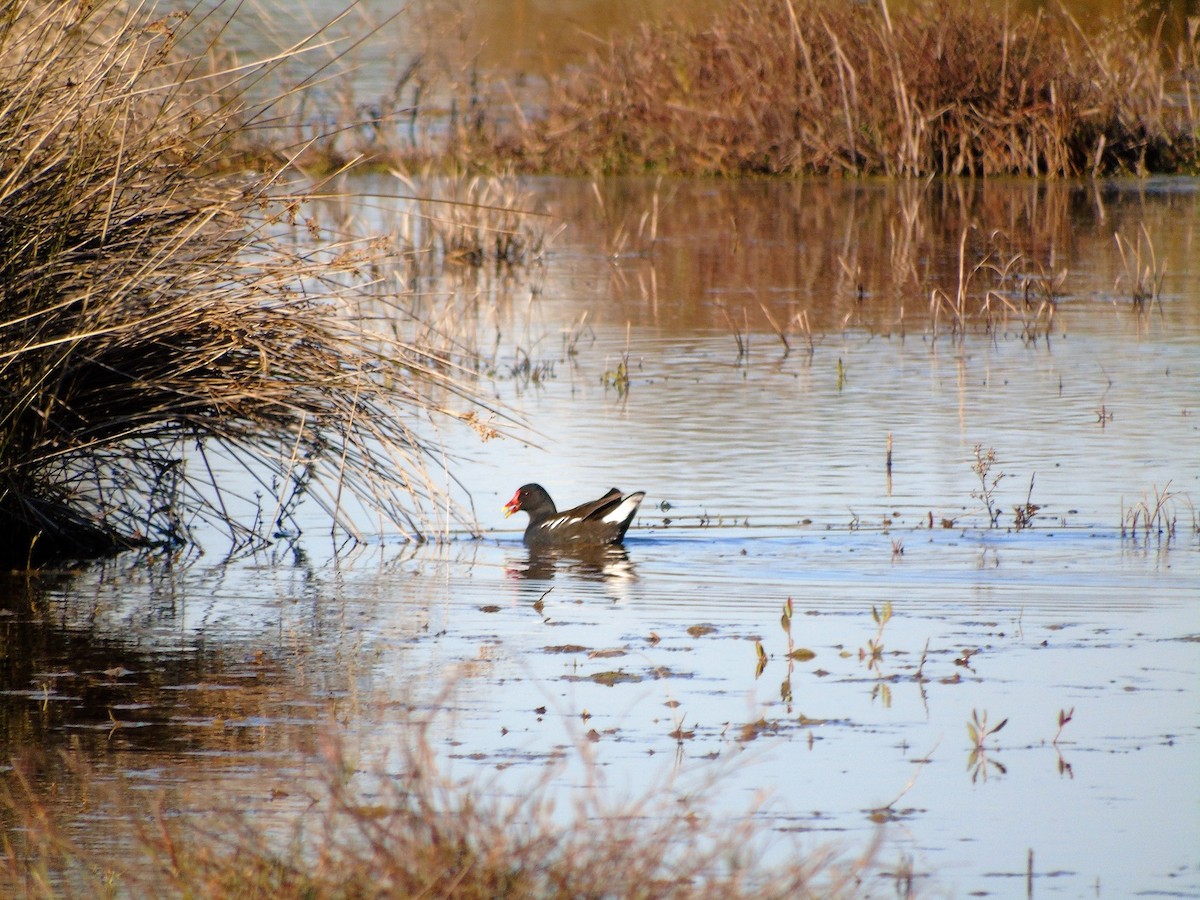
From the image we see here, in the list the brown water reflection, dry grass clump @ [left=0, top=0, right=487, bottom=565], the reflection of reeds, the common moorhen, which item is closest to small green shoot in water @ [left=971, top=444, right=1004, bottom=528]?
the common moorhen

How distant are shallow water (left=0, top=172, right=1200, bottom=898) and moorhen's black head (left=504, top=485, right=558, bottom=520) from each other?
0.21 meters

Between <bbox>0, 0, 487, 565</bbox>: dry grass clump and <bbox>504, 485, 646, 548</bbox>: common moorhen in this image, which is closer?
<bbox>0, 0, 487, 565</bbox>: dry grass clump

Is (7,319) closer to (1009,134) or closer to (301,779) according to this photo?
(301,779)

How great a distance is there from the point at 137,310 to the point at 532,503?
7.68ft

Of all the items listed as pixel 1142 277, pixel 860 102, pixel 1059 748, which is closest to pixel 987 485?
pixel 1059 748

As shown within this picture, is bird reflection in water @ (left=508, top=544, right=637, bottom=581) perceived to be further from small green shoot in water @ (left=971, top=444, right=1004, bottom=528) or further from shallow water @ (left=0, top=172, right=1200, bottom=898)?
small green shoot in water @ (left=971, top=444, right=1004, bottom=528)

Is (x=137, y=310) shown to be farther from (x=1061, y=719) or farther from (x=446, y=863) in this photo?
(x=446, y=863)

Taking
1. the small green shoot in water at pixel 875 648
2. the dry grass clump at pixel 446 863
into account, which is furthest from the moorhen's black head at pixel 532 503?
the dry grass clump at pixel 446 863

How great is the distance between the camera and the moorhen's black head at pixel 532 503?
32.3 ft

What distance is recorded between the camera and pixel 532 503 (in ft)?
32.5

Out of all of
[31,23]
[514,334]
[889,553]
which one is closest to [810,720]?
[889,553]

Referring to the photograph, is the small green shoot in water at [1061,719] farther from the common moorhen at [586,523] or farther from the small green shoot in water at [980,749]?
the common moorhen at [586,523]

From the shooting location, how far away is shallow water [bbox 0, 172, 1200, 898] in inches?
220

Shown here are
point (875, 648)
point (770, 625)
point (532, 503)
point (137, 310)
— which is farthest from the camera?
point (532, 503)
